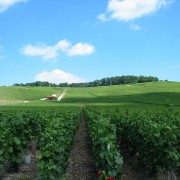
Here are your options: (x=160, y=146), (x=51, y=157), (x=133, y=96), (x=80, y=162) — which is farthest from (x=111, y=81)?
(x=51, y=157)

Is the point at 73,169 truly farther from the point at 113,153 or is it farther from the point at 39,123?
the point at 39,123

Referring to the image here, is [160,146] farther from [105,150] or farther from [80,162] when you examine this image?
[80,162]

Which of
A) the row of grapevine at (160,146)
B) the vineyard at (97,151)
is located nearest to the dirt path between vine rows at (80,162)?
the vineyard at (97,151)

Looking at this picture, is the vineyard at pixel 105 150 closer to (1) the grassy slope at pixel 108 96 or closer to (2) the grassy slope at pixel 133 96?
(2) the grassy slope at pixel 133 96

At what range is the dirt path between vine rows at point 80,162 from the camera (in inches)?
673

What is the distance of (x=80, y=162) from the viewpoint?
1956 cm

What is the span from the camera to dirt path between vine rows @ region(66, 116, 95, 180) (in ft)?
56.1

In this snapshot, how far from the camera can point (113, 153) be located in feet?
44.5

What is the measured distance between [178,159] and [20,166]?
713 centimetres

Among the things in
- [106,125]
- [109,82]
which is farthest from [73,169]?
[109,82]

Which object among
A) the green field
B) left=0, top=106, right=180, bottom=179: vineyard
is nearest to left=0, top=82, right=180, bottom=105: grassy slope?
the green field

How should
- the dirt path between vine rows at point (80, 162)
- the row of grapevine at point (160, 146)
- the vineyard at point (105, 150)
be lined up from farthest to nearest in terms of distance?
1. the dirt path between vine rows at point (80, 162)
2. the row of grapevine at point (160, 146)
3. the vineyard at point (105, 150)

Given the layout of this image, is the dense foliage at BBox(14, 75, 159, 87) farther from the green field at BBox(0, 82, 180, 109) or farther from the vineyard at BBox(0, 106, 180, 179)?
the vineyard at BBox(0, 106, 180, 179)

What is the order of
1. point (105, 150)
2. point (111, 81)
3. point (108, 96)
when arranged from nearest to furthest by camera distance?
point (105, 150) → point (108, 96) → point (111, 81)
